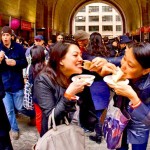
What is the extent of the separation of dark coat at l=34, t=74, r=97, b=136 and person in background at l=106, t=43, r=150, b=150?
0.77 ft

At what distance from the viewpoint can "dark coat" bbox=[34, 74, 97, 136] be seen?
237 cm

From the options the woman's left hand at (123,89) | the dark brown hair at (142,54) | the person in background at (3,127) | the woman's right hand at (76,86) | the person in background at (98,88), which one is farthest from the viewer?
the person in background at (98,88)

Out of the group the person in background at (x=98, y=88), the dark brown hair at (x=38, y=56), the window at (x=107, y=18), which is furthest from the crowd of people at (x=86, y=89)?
the window at (x=107, y=18)

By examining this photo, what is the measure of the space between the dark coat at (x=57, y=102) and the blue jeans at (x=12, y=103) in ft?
10.3

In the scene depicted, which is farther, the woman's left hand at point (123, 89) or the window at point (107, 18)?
the window at point (107, 18)

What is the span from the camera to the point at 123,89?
7.20 feet

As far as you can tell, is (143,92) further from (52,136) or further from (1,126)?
(1,126)

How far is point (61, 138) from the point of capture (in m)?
2.23

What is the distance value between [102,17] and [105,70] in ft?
273

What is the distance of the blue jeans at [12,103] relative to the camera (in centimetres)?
564

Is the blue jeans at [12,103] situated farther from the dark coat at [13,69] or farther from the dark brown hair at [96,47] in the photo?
the dark brown hair at [96,47]

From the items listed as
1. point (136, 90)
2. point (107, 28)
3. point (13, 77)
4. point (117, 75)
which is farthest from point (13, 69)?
point (107, 28)

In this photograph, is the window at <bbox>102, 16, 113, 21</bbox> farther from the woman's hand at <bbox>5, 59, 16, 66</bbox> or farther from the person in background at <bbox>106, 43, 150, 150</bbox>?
the person in background at <bbox>106, 43, 150, 150</bbox>

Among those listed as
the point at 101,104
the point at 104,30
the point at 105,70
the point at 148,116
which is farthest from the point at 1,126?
the point at 104,30
